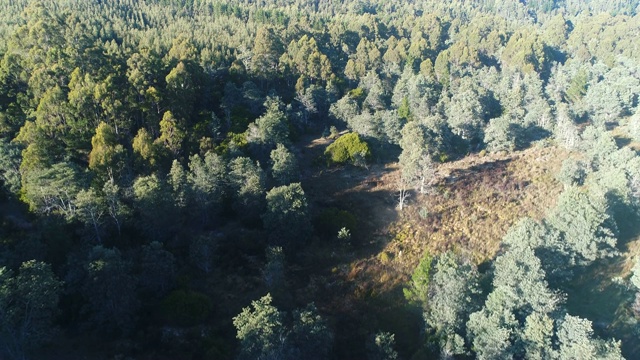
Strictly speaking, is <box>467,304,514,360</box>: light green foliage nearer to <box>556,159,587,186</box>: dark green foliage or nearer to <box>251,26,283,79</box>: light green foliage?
<box>556,159,587,186</box>: dark green foliage

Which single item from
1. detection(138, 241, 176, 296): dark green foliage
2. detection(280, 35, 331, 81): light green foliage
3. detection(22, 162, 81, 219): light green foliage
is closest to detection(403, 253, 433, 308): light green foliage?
detection(138, 241, 176, 296): dark green foliage

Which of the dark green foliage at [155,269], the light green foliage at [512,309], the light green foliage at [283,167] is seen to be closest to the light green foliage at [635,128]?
the light green foliage at [512,309]

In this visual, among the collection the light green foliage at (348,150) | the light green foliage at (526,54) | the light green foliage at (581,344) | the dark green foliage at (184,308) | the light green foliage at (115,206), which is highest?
the light green foliage at (526,54)

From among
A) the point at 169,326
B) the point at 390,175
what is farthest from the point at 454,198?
the point at 169,326

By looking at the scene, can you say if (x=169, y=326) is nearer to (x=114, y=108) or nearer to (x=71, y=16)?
(x=114, y=108)

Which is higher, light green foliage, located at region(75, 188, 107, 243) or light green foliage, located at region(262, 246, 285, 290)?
light green foliage, located at region(75, 188, 107, 243)

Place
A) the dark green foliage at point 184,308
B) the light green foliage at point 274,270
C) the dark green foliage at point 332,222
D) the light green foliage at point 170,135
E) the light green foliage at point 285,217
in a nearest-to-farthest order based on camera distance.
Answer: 1. the dark green foliage at point 184,308
2. the light green foliage at point 274,270
3. the light green foliage at point 285,217
4. the dark green foliage at point 332,222
5. the light green foliage at point 170,135

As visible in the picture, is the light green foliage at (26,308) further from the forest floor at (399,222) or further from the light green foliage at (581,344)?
the light green foliage at (581,344)
